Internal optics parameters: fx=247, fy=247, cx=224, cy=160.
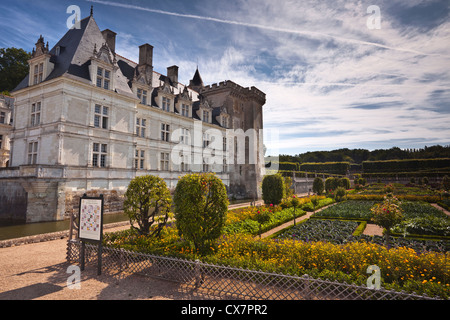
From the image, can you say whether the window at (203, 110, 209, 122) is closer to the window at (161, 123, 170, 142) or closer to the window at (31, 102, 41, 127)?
the window at (161, 123, 170, 142)

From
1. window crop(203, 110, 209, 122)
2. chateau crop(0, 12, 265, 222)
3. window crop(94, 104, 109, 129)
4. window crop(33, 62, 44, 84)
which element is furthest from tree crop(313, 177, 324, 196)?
window crop(33, 62, 44, 84)

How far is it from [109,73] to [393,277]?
23046 mm

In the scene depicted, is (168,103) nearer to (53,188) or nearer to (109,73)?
(109,73)

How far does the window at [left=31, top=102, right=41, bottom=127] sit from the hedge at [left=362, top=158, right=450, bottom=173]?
73.2 m

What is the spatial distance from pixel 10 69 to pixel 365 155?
104m

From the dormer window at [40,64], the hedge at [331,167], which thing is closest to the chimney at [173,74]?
the dormer window at [40,64]

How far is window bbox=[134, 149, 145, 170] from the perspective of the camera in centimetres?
2493

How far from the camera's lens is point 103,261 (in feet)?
24.7

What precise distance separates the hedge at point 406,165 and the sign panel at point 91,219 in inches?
2899

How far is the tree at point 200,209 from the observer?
7438 millimetres
